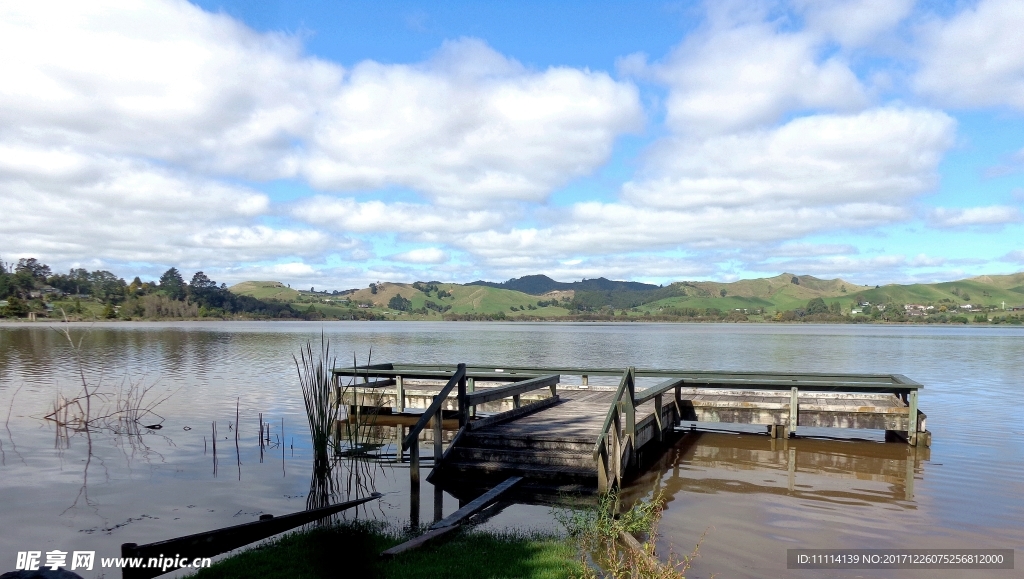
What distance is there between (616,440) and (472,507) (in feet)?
8.80

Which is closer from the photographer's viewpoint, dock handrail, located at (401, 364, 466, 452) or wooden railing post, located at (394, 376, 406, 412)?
dock handrail, located at (401, 364, 466, 452)

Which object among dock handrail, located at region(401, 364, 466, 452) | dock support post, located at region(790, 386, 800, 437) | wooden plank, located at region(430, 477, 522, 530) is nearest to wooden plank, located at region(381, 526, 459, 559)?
wooden plank, located at region(430, 477, 522, 530)

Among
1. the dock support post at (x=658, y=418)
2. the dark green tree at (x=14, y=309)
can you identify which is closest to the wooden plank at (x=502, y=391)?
the dock support post at (x=658, y=418)

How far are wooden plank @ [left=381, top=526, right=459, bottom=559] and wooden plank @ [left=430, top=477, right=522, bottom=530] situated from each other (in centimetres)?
21

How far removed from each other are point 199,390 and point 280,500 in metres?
16.0

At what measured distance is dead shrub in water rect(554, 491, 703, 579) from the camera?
19.9 feet

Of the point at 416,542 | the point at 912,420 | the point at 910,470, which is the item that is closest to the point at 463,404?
the point at 416,542

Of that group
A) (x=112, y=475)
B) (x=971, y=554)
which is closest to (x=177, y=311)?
(x=112, y=475)

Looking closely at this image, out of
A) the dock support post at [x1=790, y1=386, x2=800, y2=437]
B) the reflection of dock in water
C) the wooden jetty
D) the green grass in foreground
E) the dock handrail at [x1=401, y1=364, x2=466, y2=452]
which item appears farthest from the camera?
the dock support post at [x1=790, y1=386, x2=800, y2=437]

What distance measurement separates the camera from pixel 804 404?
49.9 ft

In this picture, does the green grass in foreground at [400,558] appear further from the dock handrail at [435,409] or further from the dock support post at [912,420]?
the dock support post at [912,420]

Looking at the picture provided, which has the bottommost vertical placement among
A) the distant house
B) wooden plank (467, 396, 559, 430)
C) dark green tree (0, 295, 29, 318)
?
wooden plank (467, 396, 559, 430)

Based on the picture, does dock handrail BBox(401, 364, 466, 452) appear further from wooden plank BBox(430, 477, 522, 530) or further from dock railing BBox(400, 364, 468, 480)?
wooden plank BBox(430, 477, 522, 530)

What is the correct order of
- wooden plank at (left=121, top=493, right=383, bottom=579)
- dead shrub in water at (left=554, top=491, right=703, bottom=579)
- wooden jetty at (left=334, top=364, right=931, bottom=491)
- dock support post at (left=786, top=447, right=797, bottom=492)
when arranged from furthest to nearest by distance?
dock support post at (left=786, top=447, right=797, bottom=492), wooden jetty at (left=334, top=364, right=931, bottom=491), dead shrub in water at (left=554, top=491, right=703, bottom=579), wooden plank at (left=121, top=493, right=383, bottom=579)
